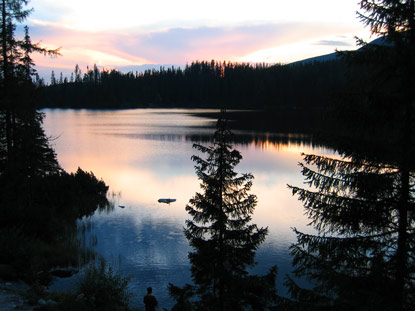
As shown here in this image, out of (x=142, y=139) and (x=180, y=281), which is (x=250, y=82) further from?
(x=180, y=281)

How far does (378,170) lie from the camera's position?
6465 millimetres

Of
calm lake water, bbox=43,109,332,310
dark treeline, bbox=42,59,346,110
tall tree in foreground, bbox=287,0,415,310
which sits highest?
dark treeline, bbox=42,59,346,110

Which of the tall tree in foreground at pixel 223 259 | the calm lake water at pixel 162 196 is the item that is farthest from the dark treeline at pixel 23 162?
the tall tree in foreground at pixel 223 259

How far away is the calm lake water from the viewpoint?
1530cm

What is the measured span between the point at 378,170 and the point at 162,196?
21472mm

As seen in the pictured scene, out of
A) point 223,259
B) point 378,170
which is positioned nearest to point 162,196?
point 223,259

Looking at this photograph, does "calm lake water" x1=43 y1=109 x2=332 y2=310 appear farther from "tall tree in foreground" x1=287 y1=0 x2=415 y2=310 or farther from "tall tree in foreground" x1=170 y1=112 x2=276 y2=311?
"tall tree in foreground" x1=287 y1=0 x2=415 y2=310

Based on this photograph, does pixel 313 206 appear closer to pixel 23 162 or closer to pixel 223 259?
pixel 223 259

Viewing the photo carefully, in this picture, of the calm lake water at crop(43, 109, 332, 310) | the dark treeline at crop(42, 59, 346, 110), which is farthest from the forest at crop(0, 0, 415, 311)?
the dark treeline at crop(42, 59, 346, 110)

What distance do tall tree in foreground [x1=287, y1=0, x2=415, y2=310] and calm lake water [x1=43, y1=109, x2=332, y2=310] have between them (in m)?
7.37

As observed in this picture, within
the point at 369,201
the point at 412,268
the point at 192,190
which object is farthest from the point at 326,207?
the point at 192,190

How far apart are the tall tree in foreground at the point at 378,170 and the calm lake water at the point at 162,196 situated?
7374 mm

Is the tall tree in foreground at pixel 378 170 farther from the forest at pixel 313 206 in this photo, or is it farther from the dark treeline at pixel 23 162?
the dark treeline at pixel 23 162

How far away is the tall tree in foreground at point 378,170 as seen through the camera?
605 centimetres
